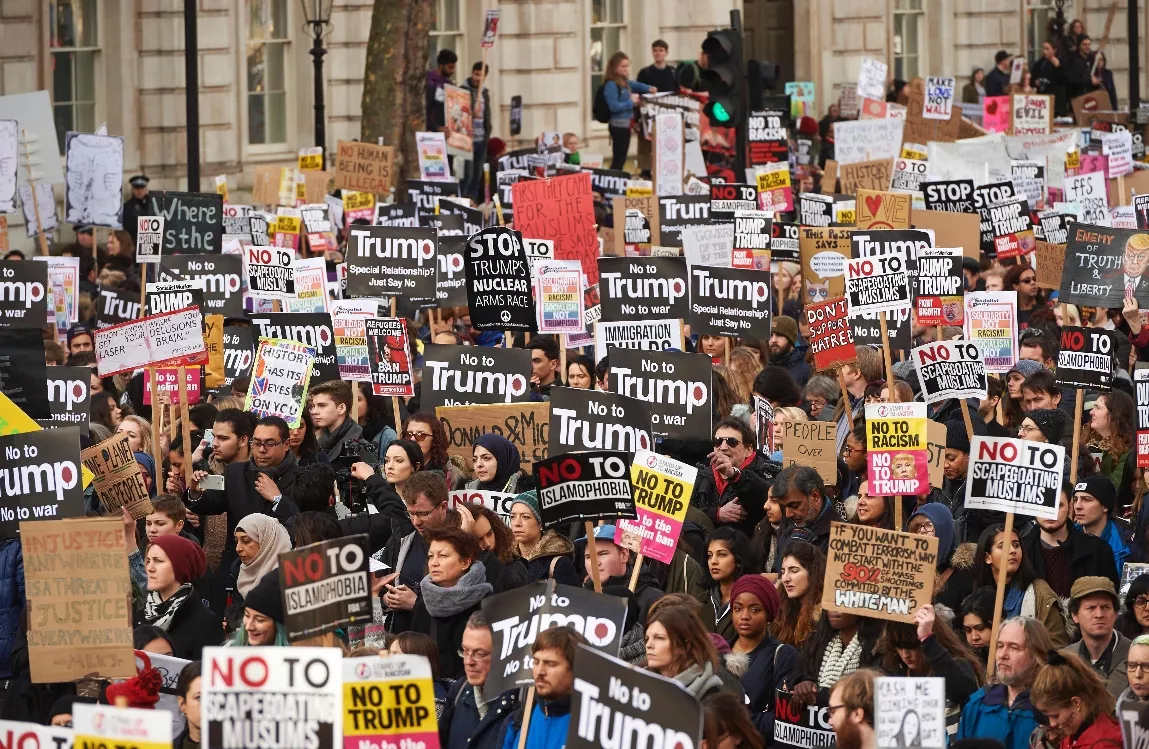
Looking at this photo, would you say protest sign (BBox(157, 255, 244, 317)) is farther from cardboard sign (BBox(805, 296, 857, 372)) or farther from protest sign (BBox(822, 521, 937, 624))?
protest sign (BBox(822, 521, 937, 624))

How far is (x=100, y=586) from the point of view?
26.2 feet

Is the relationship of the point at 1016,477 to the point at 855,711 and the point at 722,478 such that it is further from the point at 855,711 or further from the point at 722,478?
the point at 855,711

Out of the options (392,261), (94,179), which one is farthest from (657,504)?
(94,179)

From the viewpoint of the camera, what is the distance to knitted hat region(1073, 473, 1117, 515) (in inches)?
386

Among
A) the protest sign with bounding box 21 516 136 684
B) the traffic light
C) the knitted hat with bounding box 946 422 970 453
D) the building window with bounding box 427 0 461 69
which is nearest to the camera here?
the protest sign with bounding box 21 516 136 684

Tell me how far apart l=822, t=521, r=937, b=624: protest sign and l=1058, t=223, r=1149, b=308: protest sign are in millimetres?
6508

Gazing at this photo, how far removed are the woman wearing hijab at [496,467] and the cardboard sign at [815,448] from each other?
1.37m

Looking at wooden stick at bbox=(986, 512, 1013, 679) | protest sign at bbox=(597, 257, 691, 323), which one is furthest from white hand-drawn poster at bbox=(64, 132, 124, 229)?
wooden stick at bbox=(986, 512, 1013, 679)

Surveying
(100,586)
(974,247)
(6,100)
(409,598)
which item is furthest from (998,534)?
(6,100)

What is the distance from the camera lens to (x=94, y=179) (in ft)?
65.8

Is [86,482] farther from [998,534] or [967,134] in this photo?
[967,134]

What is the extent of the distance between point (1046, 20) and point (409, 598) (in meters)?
32.6

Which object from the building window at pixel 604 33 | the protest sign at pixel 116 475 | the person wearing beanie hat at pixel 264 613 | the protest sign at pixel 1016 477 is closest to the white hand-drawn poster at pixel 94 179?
the protest sign at pixel 116 475

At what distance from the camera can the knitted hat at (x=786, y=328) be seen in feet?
47.3
